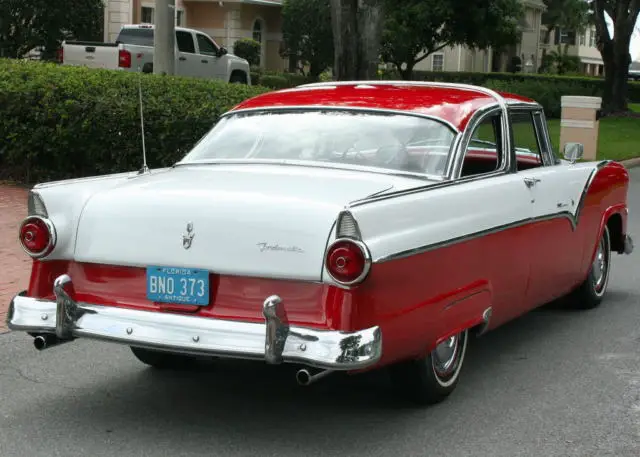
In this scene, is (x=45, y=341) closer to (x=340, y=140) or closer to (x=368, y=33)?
(x=340, y=140)

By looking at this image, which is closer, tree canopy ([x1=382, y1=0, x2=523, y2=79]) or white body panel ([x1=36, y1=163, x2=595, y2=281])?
white body panel ([x1=36, y1=163, x2=595, y2=281])

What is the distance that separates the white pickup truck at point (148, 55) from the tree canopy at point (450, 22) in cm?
1313

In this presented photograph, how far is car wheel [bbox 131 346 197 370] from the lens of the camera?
6559mm

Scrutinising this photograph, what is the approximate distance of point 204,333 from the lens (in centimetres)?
510

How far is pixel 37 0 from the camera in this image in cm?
3384

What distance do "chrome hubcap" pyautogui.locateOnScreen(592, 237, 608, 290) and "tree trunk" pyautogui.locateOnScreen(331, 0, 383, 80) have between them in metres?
11.2

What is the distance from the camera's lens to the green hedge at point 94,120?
1265 cm

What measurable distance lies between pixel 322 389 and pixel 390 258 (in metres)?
1.29

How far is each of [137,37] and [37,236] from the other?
24.3 metres

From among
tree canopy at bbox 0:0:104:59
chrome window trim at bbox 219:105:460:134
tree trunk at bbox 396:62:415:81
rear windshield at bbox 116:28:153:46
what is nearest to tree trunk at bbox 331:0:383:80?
rear windshield at bbox 116:28:153:46

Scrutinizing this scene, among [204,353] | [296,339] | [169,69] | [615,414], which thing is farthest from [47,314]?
[169,69]

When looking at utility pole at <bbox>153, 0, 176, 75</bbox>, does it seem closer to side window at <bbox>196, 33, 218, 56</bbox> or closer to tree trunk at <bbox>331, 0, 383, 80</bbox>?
tree trunk at <bbox>331, 0, 383, 80</bbox>

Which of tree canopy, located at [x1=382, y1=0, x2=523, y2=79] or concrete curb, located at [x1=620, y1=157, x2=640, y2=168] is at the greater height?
tree canopy, located at [x1=382, y1=0, x2=523, y2=79]

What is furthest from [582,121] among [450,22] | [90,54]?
[450,22]
